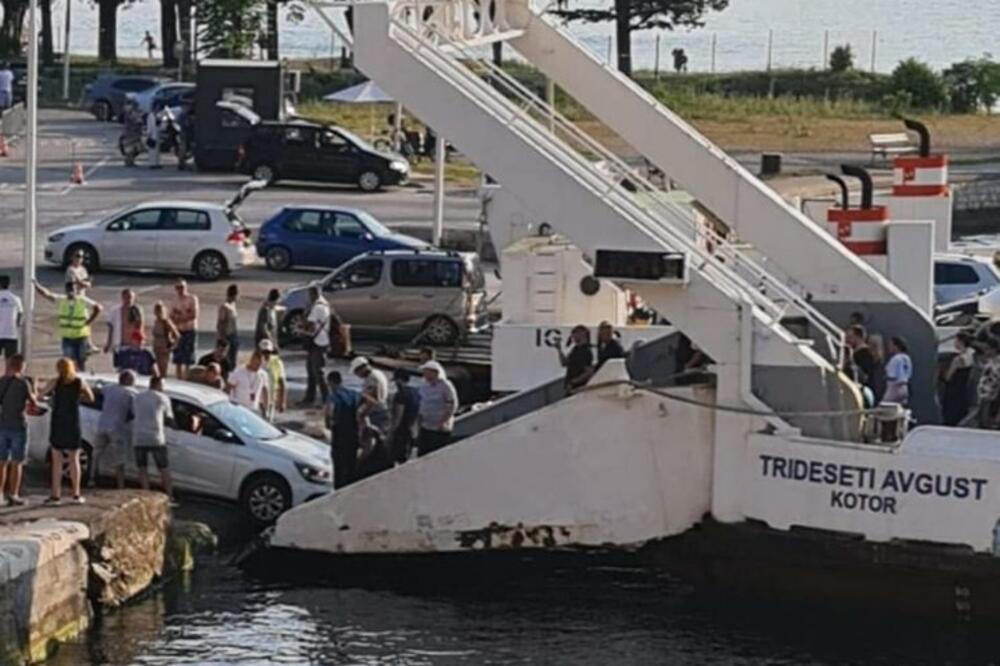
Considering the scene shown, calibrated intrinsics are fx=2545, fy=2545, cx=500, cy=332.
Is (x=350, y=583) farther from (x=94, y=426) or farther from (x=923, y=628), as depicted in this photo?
(x=923, y=628)

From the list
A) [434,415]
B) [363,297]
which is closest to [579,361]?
[434,415]

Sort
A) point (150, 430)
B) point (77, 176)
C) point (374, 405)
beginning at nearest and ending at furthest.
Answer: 1. point (150, 430)
2. point (374, 405)
3. point (77, 176)

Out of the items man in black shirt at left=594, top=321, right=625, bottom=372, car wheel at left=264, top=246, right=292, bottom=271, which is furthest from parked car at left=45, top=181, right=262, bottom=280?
man in black shirt at left=594, top=321, right=625, bottom=372

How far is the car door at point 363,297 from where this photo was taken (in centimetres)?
3525

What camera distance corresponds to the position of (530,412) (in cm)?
2428

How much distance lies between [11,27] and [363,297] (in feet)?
173

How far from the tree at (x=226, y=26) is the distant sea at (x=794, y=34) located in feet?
126

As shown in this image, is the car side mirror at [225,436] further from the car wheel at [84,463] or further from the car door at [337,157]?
the car door at [337,157]

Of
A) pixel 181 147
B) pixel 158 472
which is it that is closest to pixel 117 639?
pixel 158 472

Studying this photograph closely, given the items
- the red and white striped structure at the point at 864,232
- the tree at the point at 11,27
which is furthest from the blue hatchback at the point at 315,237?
the tree at the point at 11,27

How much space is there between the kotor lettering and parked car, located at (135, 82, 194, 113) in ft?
125

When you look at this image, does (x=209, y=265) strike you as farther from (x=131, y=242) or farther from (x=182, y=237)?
(x=131, y=242)

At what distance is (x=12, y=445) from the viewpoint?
74.3 feet

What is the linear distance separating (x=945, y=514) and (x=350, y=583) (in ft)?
18.7
